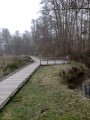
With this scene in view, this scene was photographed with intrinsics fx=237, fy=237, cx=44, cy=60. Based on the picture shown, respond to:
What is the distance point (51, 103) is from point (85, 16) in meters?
28.7

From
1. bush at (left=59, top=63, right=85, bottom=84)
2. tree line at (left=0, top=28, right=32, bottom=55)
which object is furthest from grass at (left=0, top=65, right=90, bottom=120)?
tree line at (left=0, top=28, right=32, bottom=55)

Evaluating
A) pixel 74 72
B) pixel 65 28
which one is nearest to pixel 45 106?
pixel 74 72

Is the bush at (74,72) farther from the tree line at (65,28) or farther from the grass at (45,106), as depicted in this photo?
the grass at (45,106)

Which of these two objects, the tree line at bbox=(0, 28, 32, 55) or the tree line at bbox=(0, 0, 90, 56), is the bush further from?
the tree line at bbox=(0, 28, 32, 55)

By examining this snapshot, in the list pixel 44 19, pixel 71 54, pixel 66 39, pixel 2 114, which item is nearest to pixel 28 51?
pixel 44 19

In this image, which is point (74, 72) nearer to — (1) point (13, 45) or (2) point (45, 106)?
(2) point (45, 106)

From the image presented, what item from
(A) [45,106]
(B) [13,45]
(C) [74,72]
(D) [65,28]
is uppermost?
(D) [65,28]

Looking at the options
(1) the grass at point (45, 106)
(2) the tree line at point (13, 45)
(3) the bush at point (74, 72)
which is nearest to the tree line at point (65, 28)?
(3) the bush at point (74, 72)

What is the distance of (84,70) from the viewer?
81.7 feet

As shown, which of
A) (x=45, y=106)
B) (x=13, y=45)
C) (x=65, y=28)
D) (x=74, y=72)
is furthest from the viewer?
(x=13, y=45)

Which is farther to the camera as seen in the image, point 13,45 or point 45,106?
point 13,45

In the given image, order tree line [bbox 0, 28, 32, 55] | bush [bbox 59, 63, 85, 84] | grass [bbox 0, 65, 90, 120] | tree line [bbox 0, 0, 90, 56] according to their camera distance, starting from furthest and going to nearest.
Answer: tree line [bbox 0, 28, 32, 55]
tree line [bbox 0, 0, 90, 56]
bush [bbox 59, 63, 85, 84]
grass [bbox 0, 65, 90, 120]

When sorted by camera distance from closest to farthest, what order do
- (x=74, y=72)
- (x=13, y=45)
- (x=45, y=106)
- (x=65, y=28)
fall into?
(x=45, y=106) < (x=74, y=72) < (x=65, y=28) < (x=13, y=45)

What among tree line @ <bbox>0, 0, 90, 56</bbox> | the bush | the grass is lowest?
the bush
